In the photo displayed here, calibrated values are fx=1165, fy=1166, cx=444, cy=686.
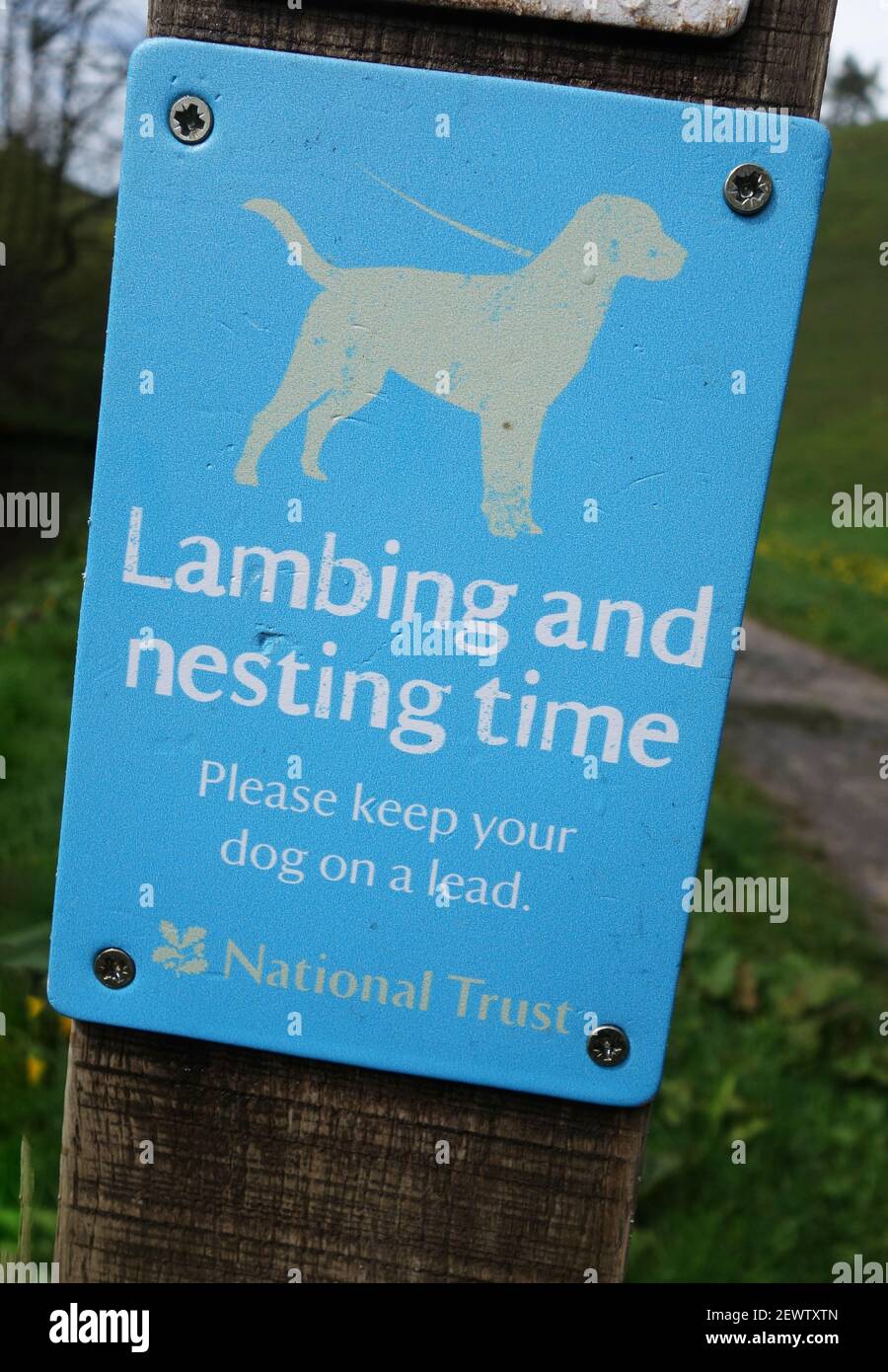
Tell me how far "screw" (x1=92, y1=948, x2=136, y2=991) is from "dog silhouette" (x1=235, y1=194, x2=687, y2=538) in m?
0.62

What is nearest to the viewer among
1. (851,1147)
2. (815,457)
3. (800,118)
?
(800,118)

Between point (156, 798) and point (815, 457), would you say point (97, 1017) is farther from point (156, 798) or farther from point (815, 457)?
point (815, 457)

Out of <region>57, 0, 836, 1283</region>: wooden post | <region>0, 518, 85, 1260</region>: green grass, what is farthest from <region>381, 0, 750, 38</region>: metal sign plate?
<region>0, 518, 85, 1260</region>: green grass

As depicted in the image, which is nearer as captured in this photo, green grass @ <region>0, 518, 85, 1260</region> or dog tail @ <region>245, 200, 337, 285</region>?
dog tail @ <region>245, 200, 337, 285</region>

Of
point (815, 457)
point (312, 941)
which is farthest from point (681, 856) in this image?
point (815, 457)

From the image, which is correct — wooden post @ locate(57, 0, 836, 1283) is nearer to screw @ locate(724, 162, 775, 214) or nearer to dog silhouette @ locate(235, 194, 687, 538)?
dog silhouette @ locate(235, 194, 687, 538)

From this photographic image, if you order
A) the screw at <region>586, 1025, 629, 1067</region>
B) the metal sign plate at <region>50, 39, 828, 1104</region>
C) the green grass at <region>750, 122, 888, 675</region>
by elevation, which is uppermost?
the green grass at <region>750, 122, 888, 675</region>

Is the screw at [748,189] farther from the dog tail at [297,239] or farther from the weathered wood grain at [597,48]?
the dog tail at [297,239]

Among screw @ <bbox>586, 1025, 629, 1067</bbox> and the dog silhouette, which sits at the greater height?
the dog silhouette

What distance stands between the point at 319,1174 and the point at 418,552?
0.74m

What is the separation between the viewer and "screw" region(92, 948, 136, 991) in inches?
52.5

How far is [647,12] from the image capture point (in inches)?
46.7

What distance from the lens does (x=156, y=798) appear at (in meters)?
1.31

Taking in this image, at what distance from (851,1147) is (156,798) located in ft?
7.92
